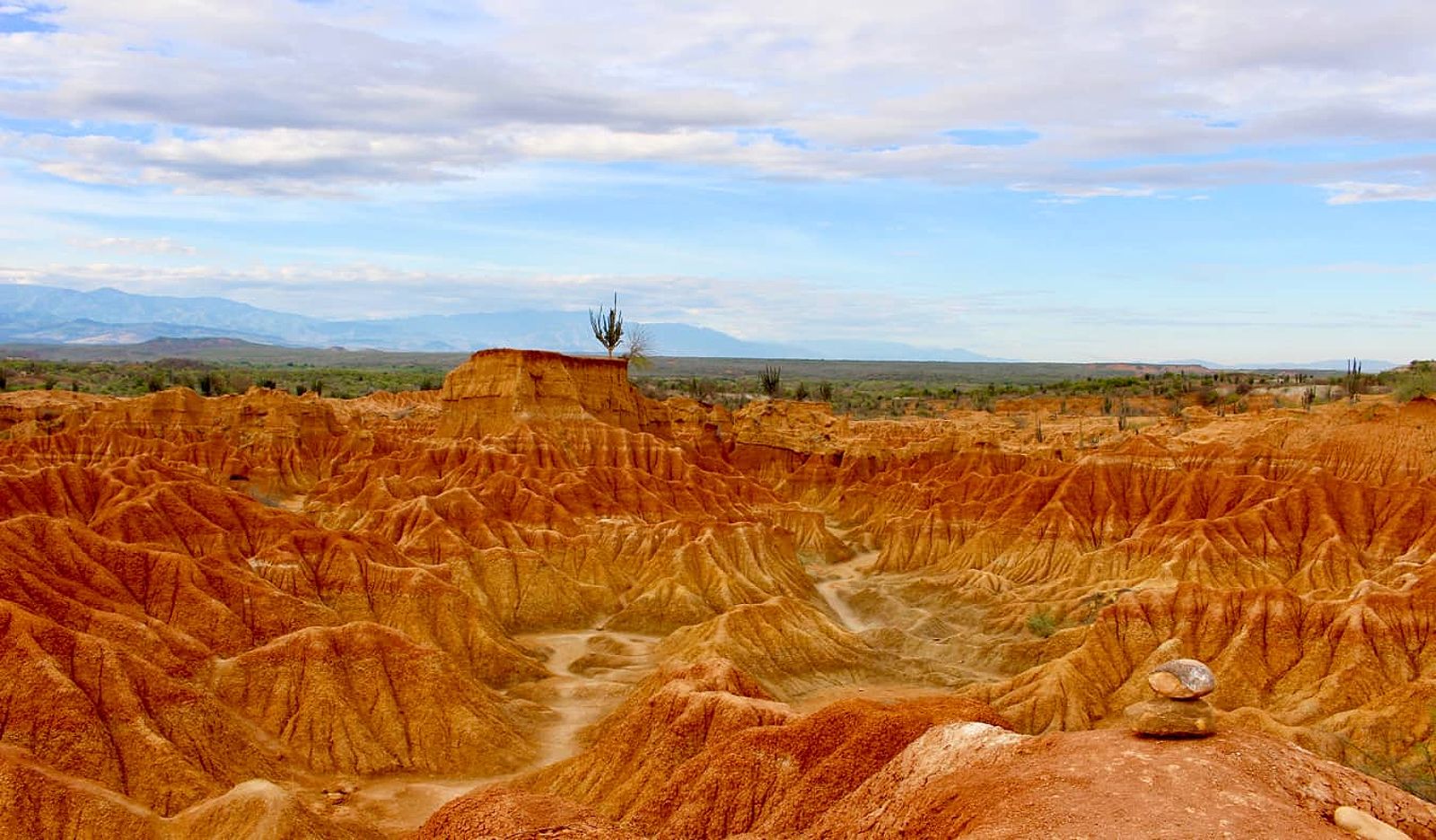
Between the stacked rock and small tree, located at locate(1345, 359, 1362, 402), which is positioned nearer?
the stacked rock

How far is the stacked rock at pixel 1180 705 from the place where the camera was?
1908cm

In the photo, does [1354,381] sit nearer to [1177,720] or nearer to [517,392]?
[517,392]

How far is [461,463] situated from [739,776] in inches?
2140

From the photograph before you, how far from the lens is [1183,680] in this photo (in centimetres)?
1911

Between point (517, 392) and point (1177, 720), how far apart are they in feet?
229

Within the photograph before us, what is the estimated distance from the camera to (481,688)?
1597 inches

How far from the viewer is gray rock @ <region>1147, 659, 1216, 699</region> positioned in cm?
1902

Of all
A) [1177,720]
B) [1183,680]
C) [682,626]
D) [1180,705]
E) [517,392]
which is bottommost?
[682,626]

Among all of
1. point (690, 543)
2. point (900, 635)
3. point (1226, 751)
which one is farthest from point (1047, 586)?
point (1226, 751)

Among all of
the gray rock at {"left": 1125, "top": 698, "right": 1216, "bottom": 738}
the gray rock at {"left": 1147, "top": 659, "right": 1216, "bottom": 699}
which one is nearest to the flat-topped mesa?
the gray rock at {"left": 1125, "top": 698, "right": 1216, "bottom": 738}

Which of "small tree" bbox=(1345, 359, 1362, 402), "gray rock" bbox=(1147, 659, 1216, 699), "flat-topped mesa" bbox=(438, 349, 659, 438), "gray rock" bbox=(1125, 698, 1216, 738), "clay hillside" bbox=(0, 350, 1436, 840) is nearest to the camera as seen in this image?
"gray rock" bbox=(1147, 659, 1216, 699)

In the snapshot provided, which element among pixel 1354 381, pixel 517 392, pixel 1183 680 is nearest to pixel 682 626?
pixel 517 392

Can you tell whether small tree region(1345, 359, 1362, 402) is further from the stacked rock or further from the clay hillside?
the stacked rock

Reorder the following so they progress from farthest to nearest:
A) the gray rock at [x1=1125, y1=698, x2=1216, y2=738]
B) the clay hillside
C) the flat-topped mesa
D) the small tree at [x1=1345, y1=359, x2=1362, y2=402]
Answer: the small tree at [x1=1345, y1=359, x2=1362, y2=402] → the flat-topped mesa → the clay hillside → the gray rock at [x1=1125, y1=698, x2=1216, y2=738]
